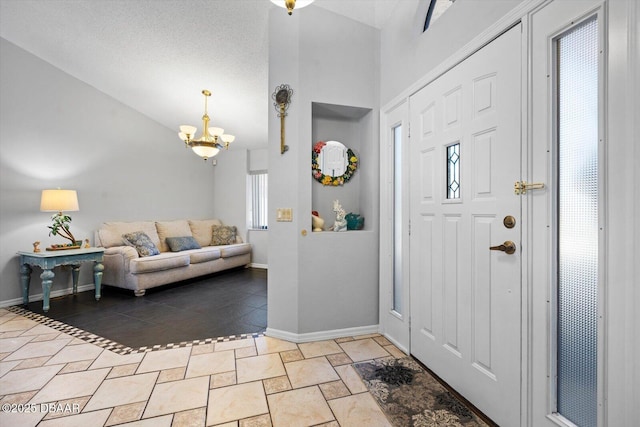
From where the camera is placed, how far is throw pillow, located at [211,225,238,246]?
6.00 metres

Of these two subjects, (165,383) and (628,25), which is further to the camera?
(165,383)

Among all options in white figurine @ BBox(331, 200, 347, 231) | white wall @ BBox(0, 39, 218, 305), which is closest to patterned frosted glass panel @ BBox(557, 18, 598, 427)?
white figurine @ BBox(331, 200, 347, 231)

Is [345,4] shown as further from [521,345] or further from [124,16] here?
[521,345]

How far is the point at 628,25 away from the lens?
98 cm

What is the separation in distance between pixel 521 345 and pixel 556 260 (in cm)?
45

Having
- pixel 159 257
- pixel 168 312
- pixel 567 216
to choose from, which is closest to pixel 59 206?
pixel 159 257

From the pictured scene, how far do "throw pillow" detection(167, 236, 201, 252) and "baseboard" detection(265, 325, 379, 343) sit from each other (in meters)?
3.12

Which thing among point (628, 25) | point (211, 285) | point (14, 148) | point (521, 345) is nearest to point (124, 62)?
point (14, 148)

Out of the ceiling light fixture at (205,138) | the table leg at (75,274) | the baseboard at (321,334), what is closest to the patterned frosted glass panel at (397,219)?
the baseboard at (321,334)

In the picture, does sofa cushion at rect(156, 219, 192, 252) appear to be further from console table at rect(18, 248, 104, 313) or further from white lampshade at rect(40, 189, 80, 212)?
white lampshade at rect(40, 189, 80, 212)

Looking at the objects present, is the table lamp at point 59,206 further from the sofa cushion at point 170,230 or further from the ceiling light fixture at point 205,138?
the ceiling light fixture at point 205,138

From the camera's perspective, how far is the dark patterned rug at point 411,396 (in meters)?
1.58

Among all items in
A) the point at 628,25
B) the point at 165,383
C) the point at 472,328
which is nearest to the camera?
the point at 628,25

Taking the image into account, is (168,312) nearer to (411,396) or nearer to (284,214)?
(284,214)
